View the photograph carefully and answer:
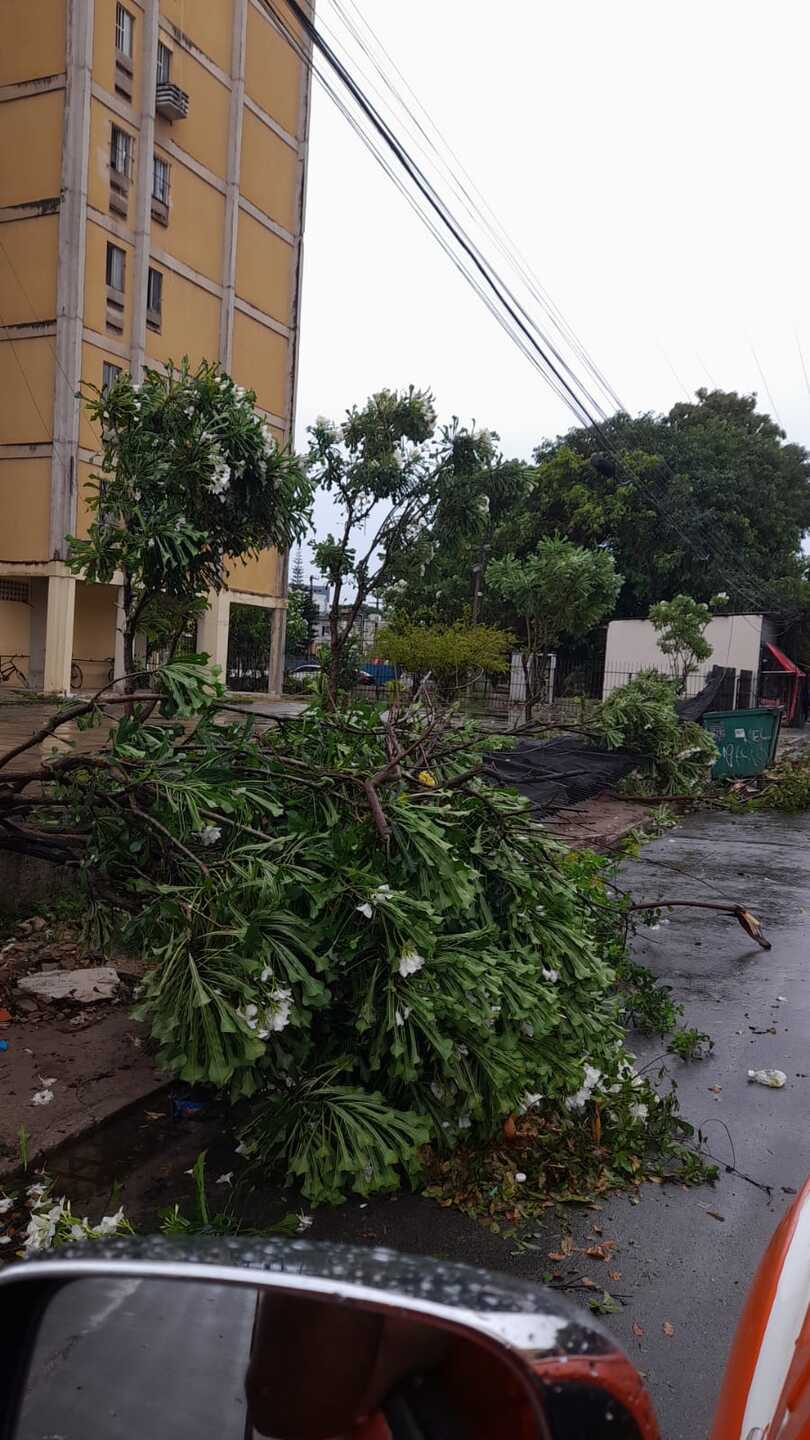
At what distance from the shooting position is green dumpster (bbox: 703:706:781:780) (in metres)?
16.8

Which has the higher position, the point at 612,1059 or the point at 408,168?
the point at 408,168

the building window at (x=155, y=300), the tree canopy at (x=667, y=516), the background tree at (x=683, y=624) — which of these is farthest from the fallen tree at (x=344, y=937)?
the tree canopy at (x=667, y=516)

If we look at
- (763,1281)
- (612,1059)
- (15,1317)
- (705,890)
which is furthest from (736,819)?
(15,1317)

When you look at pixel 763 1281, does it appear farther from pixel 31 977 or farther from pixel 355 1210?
pixel 31 977

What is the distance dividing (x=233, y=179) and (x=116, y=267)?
17.8 feet

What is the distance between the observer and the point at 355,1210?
3404 millimetres

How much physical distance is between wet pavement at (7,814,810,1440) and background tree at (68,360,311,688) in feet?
12.1

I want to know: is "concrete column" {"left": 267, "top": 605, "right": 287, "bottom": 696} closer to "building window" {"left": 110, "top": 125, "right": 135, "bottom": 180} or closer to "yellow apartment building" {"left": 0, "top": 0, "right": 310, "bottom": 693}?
"yellow apartment building" {"left": 0, "top": 0, "right": 310, "bottom": 693}

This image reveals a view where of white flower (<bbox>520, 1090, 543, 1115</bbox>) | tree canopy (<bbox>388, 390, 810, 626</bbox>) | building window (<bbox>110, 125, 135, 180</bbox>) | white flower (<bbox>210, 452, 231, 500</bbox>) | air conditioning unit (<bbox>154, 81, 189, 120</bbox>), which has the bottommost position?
white flower (<bbox>520, 1090, 543, 1115</bbox>)

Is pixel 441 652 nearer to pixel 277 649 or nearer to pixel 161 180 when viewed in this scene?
pixel 277 649

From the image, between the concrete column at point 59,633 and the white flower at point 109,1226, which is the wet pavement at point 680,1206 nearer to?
the white flower at point 109,1226

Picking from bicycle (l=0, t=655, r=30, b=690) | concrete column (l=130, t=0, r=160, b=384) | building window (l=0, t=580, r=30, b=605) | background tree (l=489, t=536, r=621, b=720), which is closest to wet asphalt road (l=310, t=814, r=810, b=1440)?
background tree (l=489, t=536, r=621, b=720)

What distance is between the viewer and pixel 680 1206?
11.7ft

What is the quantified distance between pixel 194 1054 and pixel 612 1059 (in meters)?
1.88
